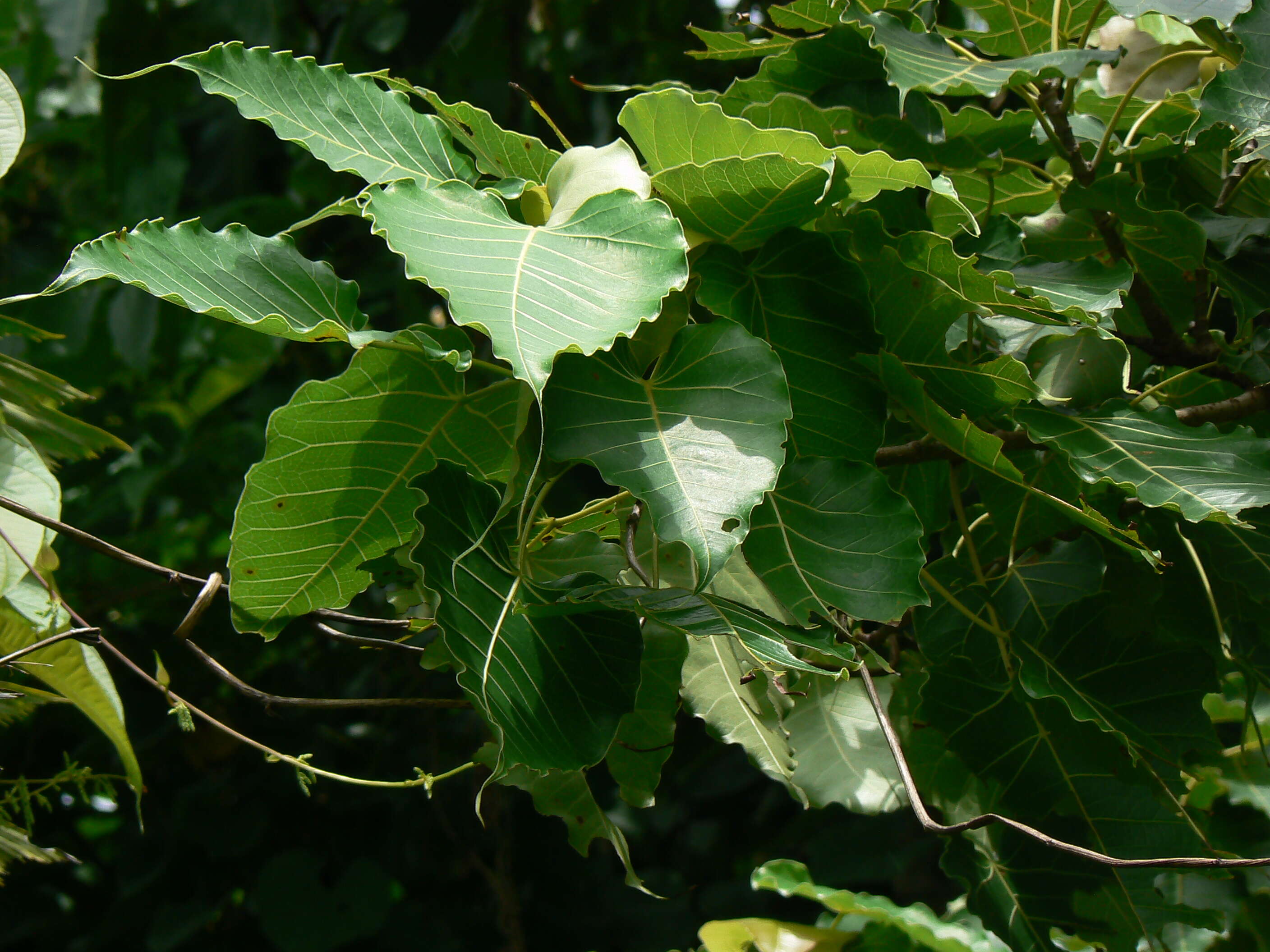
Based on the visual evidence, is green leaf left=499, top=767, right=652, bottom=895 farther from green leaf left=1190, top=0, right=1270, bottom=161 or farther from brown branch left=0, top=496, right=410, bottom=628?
green leaf left=1190, top=0, right=1270, bottom=161

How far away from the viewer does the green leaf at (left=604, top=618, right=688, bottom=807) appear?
16.2 inches

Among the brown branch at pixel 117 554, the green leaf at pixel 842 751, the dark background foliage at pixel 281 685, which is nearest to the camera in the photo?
the brown branch at pixel 117 554

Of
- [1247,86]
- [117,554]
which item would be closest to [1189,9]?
[1247,86]

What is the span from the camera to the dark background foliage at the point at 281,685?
4.51 ft

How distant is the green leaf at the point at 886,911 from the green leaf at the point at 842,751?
45mm

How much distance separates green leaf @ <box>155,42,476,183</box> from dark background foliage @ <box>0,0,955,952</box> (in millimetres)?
870

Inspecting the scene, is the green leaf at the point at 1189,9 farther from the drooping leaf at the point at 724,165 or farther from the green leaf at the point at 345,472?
the green leaf at the point at 345,472

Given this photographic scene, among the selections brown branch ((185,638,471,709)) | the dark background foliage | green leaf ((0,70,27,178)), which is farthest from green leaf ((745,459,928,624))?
the dark background foliage

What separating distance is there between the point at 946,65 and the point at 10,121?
0.44m

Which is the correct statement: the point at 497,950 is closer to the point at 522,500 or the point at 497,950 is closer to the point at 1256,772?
the point at 1256,772

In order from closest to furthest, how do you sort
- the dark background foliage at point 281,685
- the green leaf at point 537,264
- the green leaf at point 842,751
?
the green leaf at point 537,264 → the green leaf at point 842,751 → the dark background foliage at point 281,685

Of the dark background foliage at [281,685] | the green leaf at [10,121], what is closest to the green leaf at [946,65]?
the green leaf at [10,121]

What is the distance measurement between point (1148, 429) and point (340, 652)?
1402mm

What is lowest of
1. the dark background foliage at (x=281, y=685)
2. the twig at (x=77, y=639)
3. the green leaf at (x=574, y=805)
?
the dark background foliage at (x=281, y=685)
